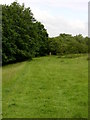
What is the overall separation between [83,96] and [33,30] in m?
42.6

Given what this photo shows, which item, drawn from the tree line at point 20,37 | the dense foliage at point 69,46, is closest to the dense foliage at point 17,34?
the tree line at point 20,37

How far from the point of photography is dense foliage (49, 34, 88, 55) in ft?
198

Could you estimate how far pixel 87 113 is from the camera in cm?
1009

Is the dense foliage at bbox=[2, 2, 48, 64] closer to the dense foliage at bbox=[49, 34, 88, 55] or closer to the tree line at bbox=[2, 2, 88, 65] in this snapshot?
the tree line at bbox=[2, 2, 88, 65]

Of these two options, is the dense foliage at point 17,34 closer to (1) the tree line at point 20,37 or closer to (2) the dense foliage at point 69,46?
(1) the tree line at point 20,37

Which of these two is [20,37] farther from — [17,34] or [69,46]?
[69,46]

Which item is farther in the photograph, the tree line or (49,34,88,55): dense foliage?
(49,34,88,55): dense foliage

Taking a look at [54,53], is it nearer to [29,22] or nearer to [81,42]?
[81,42]

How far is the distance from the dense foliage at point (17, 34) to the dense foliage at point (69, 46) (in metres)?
9.14

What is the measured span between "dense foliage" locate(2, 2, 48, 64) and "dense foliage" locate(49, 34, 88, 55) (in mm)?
9138

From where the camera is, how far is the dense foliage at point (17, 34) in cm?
4594

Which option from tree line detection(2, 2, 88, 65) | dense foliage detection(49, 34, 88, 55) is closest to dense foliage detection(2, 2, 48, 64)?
tree line detection(2, 2, 88, 65)

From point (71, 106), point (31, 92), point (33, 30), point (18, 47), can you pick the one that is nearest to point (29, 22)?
point (33, 30)

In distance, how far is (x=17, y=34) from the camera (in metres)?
49.1
